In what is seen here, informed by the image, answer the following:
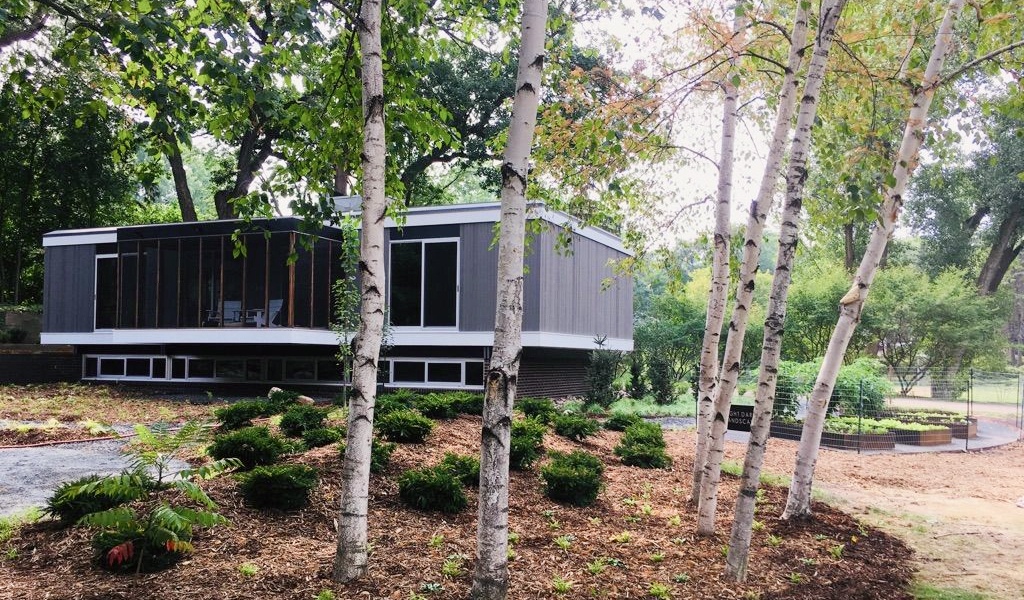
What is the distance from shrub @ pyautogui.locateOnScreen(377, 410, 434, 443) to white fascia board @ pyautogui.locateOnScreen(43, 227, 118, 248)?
1302 centimetres

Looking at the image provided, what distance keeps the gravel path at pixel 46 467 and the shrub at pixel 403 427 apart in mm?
1752

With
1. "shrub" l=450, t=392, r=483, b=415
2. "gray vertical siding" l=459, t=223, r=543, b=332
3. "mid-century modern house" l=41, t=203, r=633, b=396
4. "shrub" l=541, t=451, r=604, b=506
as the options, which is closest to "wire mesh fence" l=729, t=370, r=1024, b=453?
"mid-century modern house" l=41, t=203, r=633, b=396

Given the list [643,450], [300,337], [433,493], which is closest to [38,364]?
[300,337]

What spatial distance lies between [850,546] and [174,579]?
4.80 metres

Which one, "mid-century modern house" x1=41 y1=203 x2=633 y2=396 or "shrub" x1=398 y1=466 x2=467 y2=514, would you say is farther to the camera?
"mid-century modern house" x1=41 y1=203 x2=633 y2=396

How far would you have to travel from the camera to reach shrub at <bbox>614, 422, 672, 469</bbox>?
830 cm

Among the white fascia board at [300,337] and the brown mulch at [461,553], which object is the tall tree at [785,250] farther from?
the white fascia board at [300,337]

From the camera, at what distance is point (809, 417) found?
6258mm

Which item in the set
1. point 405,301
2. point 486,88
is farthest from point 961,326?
point 405,301

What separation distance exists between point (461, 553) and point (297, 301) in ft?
37.0

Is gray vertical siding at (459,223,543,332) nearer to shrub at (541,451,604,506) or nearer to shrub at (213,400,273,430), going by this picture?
shrub at (213,400,273,430)

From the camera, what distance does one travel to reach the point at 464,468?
240 inches

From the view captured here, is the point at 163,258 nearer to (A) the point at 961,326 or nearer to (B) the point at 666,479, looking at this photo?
(B) the point at 666,479

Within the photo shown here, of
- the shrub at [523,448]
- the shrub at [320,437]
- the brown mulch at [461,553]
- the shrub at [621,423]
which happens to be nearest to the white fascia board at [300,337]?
the shrub at [621,423]
